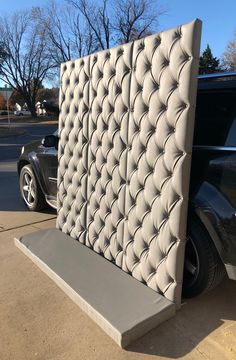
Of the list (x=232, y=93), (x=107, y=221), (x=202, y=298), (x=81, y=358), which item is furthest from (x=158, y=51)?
(x=81, y=358)

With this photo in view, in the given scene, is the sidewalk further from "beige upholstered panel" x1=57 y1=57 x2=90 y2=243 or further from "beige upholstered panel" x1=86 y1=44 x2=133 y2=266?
"beige upholstered panel" x1=57 y1=57 x2=90 y2=243

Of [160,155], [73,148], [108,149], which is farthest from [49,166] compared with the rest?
[160,155]

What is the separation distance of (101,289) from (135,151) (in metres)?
1.22

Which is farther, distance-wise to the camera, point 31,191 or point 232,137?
point 31,191

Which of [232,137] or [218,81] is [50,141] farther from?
[232,137]

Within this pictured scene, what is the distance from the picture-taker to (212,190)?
2.80 meters

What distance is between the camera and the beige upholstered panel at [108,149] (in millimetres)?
3441

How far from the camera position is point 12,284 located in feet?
11.6

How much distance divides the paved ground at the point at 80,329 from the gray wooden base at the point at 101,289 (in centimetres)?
7

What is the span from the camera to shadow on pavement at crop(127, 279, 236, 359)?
2631mm

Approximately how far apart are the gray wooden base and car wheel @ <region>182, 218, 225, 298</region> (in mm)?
292

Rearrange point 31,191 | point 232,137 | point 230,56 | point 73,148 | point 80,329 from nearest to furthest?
point 232,137 < point 80,329 < point 73,148 < point 31,191 < point 230,56

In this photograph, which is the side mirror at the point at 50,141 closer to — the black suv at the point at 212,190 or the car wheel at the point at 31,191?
the car wheel at the point at 31,191

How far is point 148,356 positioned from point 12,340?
3.24 feet
